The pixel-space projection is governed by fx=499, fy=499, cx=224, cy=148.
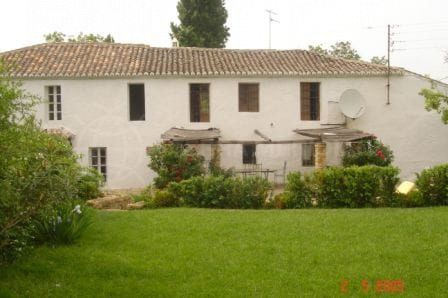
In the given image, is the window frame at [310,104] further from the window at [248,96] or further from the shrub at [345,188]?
the shrub at [345,188]

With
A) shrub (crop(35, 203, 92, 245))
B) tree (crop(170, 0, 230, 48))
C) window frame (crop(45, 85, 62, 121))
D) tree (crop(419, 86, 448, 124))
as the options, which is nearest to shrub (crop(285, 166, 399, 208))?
shrub (crop(35, 203, 92, 245))

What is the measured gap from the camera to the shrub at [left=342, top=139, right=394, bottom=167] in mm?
20156

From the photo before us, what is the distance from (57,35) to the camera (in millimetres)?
39875

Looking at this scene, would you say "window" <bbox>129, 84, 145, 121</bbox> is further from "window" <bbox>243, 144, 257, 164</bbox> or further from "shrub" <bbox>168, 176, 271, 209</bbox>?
"shrub" <bbox>168, 176, 271, 209</bbox>

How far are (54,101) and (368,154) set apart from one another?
13.6m

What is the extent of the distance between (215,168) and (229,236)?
10131mm

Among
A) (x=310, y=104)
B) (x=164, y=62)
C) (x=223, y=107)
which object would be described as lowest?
(x=223, y=107)

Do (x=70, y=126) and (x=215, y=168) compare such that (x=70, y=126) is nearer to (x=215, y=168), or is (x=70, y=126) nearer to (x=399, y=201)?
(x=215, y=168)

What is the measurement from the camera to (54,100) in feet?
71.8

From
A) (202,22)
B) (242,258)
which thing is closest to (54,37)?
(202,22)

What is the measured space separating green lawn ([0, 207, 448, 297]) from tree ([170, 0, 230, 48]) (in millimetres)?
23237

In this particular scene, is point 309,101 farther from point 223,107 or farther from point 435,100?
point 435,100

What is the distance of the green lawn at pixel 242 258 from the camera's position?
23.6ft

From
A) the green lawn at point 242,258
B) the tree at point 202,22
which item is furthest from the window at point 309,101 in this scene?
the tree at point 202,22
